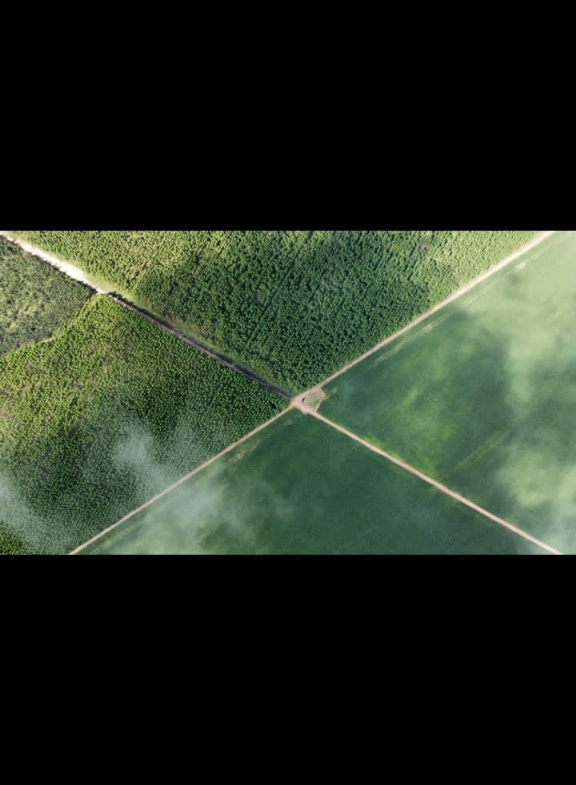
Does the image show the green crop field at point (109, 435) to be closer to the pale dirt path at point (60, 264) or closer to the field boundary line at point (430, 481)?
the pale dirt path at point (60, 264)

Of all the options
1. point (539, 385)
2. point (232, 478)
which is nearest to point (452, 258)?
point (539, 385)

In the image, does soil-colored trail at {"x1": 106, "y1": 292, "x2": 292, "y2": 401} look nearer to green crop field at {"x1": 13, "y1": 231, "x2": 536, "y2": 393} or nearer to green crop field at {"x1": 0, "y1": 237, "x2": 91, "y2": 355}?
green crop field at {"x1": 13, "y1": 231, "x2": 536, "y2": 393}

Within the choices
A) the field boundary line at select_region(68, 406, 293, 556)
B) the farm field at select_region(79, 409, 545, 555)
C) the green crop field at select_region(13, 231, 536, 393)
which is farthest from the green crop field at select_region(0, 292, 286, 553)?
the green crop field at select_region(13, 231, 536, 393)

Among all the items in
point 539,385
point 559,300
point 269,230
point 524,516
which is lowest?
point 524,516

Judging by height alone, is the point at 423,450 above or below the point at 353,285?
below

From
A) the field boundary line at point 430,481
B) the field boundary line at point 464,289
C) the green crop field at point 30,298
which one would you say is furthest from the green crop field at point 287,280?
the field boundary line at point 430,481

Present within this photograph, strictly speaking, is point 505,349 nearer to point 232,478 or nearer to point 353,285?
point 353,285
